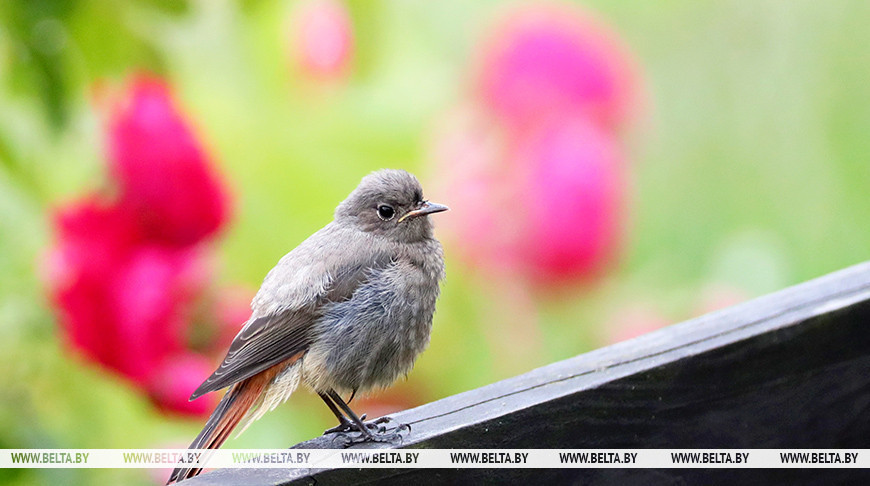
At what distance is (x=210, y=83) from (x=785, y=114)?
2.09m

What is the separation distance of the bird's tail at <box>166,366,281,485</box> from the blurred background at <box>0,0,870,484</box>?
197 millimetres

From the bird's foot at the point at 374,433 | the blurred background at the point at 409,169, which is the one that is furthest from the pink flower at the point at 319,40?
the bird's foot at the point at 374,433

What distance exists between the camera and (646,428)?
1816 mm

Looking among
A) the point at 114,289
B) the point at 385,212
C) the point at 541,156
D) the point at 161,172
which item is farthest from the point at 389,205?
the point at 541,156

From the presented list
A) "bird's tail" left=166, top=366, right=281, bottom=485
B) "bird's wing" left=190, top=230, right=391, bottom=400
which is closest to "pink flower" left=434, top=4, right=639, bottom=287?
"bird's wing" left=190, top=230, right=391, bottom=400

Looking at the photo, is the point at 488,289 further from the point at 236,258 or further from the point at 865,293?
the point at 865,293

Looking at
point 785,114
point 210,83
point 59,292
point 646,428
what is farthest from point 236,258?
point 785,114

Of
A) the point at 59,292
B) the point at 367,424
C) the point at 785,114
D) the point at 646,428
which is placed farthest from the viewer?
the point at 785,114

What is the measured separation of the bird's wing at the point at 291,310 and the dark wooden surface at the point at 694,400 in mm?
230

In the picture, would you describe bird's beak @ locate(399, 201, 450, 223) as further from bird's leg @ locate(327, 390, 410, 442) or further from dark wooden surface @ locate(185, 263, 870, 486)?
dark wooden surface @ locate(185, 263, 870, 486)

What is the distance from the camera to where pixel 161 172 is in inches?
89.4

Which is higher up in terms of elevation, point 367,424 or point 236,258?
point 236,258

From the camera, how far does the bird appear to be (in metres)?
2.02

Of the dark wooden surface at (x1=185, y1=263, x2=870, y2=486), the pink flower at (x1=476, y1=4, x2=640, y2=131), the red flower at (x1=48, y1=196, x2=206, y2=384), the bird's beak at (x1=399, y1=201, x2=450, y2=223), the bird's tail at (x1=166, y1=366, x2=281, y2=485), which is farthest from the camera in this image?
the pink flower at (x1=476, y1=4, x2=640, y2=131)
